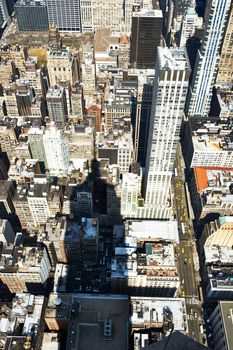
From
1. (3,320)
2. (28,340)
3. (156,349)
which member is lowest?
(156,349)

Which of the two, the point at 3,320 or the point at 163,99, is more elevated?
the point at 163,99

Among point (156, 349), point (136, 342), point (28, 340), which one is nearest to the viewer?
point (156, 349)

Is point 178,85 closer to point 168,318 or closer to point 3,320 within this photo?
point 168,318

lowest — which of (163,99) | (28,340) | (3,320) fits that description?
(28,340)

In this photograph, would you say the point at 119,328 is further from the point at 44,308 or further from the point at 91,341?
the point at 44,308

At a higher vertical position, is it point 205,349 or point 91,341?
point 91,341

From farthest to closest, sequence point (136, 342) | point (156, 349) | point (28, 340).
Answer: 1. point (136, 342)
2. point (28, 340)
3. point (156, 349)

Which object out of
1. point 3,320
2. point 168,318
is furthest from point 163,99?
point 3,320

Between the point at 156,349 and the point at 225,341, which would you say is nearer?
the point at 156,349

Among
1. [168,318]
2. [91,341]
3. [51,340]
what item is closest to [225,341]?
[168,318]
